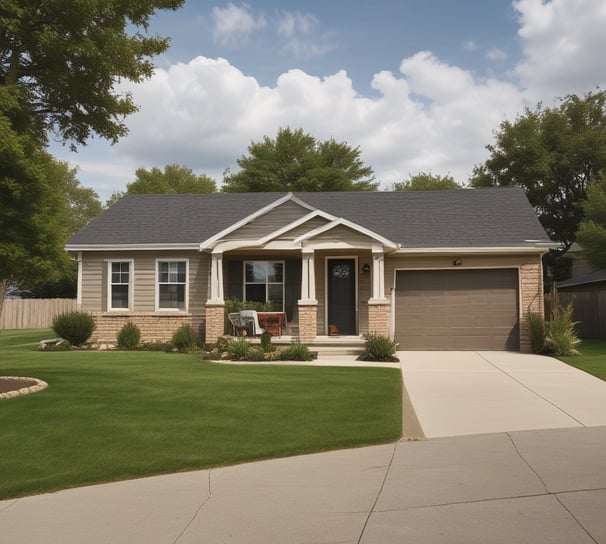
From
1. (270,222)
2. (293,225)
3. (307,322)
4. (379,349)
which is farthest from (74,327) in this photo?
(379,349)

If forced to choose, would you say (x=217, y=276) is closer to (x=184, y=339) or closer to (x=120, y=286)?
(x=184, y=339)

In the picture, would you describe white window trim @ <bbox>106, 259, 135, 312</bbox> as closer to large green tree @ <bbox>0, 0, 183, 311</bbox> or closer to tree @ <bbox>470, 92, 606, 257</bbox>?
large green tree @ <bbox>0, 0, 183, 311</bbox>

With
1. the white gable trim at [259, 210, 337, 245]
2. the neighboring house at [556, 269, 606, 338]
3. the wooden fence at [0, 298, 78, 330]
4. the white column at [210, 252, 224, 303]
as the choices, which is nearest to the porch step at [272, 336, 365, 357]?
the white column at [210, 252, 224, 303]

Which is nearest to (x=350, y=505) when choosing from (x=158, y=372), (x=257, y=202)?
(x=158, y=372)

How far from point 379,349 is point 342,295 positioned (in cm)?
400

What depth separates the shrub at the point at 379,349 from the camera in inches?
625

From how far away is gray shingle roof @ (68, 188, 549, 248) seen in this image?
19297 mm

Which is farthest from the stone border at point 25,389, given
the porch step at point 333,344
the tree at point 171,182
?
the tree at point 171,182

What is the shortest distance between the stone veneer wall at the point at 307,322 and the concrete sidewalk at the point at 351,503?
1103 centimetres

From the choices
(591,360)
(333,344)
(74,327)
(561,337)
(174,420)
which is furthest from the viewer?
(74,327)

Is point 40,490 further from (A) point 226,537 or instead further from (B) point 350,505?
(B) point 350,505

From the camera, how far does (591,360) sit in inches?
613

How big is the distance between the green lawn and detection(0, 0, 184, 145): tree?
11.2 meters

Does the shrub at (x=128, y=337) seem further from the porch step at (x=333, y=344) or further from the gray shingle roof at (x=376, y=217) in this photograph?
the porch step at (x=333, y=344)
